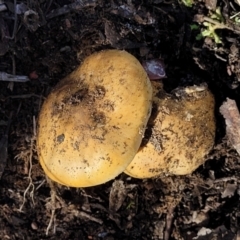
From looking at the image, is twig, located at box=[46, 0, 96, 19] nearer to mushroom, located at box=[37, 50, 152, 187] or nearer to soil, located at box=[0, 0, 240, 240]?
soil, located at box=[0, 0, 240, 240]

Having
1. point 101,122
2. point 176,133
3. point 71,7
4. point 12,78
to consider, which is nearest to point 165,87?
point 176,133

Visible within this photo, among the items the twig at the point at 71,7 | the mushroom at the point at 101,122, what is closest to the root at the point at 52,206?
the mushroom at the point at 101,122

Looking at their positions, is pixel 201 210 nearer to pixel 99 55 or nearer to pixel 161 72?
pixel 161 72

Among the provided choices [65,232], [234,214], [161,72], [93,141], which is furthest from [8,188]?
[234,214]

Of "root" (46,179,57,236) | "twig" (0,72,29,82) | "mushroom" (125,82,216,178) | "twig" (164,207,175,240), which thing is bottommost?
"root" (46,179,57,236)

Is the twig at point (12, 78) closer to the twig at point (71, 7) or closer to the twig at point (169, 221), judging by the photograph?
the twig at point (71, 7)

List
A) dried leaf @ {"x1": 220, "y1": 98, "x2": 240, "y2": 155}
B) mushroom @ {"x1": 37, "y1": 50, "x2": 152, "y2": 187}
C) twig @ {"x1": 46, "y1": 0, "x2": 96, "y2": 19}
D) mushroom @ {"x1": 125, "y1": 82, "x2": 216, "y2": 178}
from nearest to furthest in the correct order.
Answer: mushroom @ {"x1": 37, "y1": 50, "x2": 152, "y2": 187}
mushroom @ {"x1": 125, "y1": 82, "x2": 216, "y2": 178}
dried leaf @ {"x1": 220, "y1": 98, "x2": 240, "y2": 155}
twig @ {"x1": 46, "y1": 0, "x2": 96, "y2": 19}

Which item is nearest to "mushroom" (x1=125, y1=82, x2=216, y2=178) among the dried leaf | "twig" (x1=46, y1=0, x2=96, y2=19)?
the dried leaf
